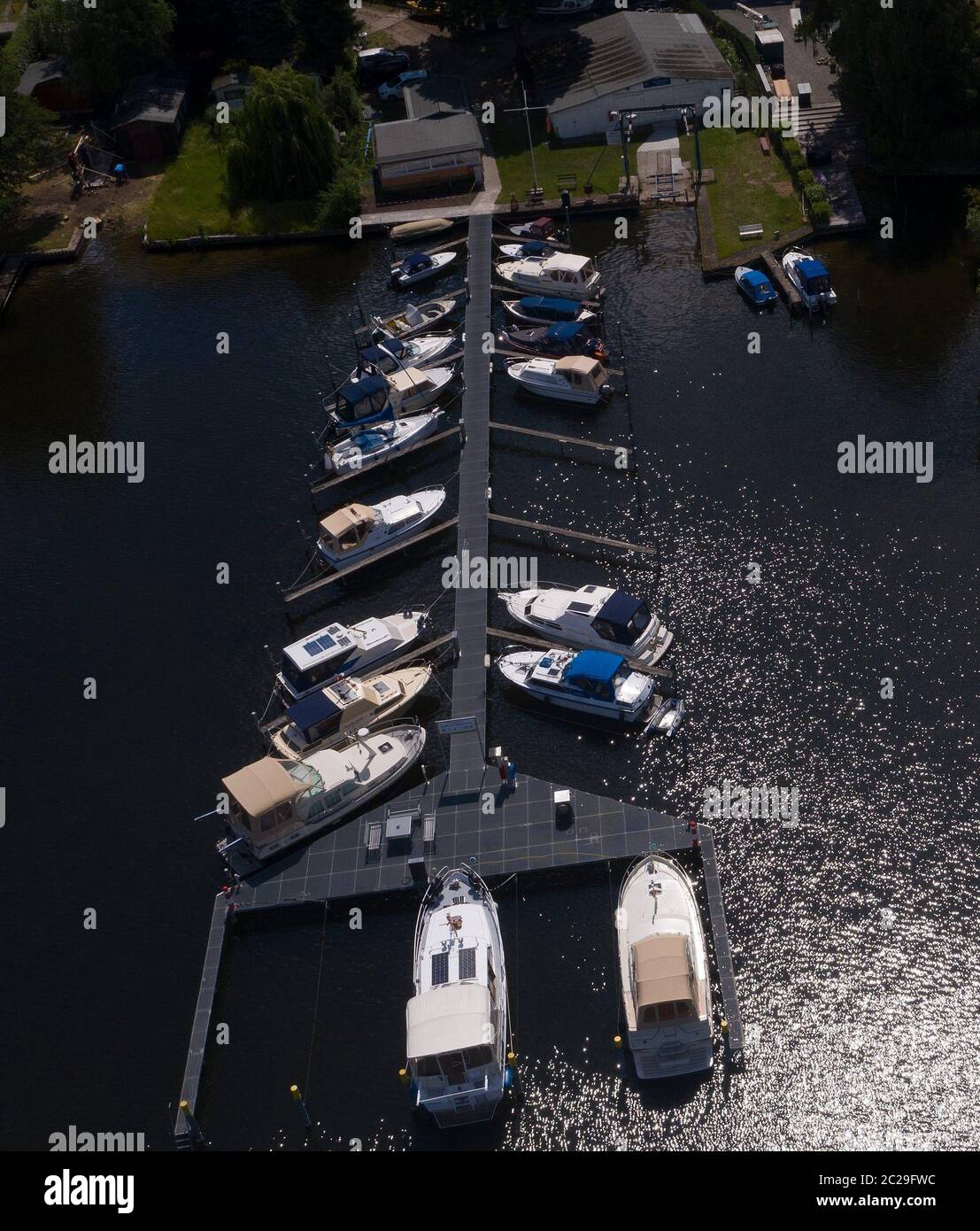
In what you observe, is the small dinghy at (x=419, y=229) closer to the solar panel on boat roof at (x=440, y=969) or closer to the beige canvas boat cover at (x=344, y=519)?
the beige canvas boat cover at (x=344, y=519)

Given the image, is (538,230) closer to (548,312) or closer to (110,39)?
(548,312)

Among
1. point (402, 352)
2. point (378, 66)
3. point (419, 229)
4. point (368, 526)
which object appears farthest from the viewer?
point (378, 66)

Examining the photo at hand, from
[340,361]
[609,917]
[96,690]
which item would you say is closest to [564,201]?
[340,361]

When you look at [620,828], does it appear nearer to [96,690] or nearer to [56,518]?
[96,690]

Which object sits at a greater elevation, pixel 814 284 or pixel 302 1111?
pixel 814 284

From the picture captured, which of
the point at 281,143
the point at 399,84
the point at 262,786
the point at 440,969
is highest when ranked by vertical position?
the point at 399,84

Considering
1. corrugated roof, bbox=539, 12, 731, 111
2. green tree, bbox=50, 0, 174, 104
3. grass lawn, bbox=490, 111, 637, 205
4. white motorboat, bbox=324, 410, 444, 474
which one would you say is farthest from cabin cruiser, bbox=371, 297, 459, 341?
green tree, bbox=50, 0, 174, 104

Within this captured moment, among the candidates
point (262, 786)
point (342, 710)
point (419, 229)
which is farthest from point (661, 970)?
point (419, 229)

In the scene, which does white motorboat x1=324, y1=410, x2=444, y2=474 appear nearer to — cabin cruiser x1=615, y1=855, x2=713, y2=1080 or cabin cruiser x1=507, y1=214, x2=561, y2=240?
cabin cruiser x1=507, y1=214, x2=561, y2=240
